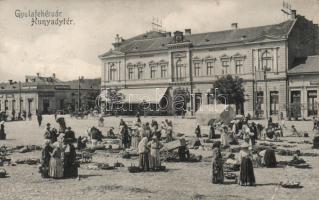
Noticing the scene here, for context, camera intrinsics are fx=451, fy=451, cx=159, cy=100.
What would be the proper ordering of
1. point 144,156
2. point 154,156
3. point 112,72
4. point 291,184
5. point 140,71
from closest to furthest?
point 291,184 < point 144,156 < point 154,156 < point 140,71 < point 112,72

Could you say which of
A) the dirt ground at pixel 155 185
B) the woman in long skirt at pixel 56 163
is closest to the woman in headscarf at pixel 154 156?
the dirt ground at pixel 155 185

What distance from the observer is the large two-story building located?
45.6 m

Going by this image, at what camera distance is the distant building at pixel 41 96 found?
71.8m

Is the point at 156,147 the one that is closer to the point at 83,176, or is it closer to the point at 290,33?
the point at 83,176

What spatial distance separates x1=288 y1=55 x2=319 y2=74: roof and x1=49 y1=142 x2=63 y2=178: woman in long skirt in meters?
33.7

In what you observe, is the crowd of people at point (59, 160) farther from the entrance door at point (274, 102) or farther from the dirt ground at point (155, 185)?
the entrance door at point (274, 102)

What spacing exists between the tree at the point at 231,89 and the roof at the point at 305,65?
5201 millimetres

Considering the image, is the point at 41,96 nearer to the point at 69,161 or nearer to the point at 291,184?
the point at 69,161

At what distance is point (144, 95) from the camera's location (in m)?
55.2

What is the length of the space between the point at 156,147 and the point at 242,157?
3.85 meters

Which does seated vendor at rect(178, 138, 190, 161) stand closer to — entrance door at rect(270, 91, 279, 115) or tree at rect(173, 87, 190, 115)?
entrance door at rect(270, 91, 279, 115)

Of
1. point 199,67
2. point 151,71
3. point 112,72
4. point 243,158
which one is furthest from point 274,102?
point 243,158

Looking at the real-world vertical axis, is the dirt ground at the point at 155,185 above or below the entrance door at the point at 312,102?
below

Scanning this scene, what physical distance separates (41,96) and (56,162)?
60.2 meters
